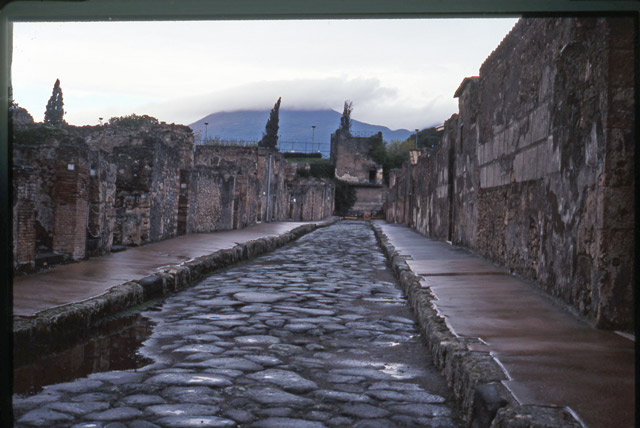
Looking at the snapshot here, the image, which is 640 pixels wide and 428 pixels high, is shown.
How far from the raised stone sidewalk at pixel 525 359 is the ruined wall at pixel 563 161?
0.31m

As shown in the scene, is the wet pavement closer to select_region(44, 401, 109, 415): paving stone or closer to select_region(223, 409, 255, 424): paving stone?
select_region(44, 401, 109, 415): paving stone

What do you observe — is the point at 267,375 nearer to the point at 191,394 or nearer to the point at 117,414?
the point at 191,394

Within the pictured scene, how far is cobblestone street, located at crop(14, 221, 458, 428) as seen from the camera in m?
2.77

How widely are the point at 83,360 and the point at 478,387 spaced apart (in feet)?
8.18

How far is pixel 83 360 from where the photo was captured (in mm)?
3830

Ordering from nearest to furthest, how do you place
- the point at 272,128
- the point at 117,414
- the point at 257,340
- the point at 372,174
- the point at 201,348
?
the point at 117,414
the point at 201,348
the point at 257,340
the point at 272,128
the point at 372,174

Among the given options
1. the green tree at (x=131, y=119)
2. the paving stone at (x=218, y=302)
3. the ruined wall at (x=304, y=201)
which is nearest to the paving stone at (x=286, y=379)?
the paving stone at (x=218, y=302)

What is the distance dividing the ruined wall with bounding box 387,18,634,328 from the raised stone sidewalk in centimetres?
31

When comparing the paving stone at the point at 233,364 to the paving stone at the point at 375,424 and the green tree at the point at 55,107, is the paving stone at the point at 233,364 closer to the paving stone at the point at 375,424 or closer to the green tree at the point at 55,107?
the paving stone at the point at 375,424

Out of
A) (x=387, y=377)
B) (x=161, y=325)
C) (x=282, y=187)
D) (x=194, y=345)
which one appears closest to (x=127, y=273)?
(x=161, y=325)

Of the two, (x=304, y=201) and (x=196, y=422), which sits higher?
(x=304, y=201)

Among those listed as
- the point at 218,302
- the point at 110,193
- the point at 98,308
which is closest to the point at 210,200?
the point at 110,193

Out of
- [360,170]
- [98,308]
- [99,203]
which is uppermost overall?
[360,170]

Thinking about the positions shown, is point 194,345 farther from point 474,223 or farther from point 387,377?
point 474,223
